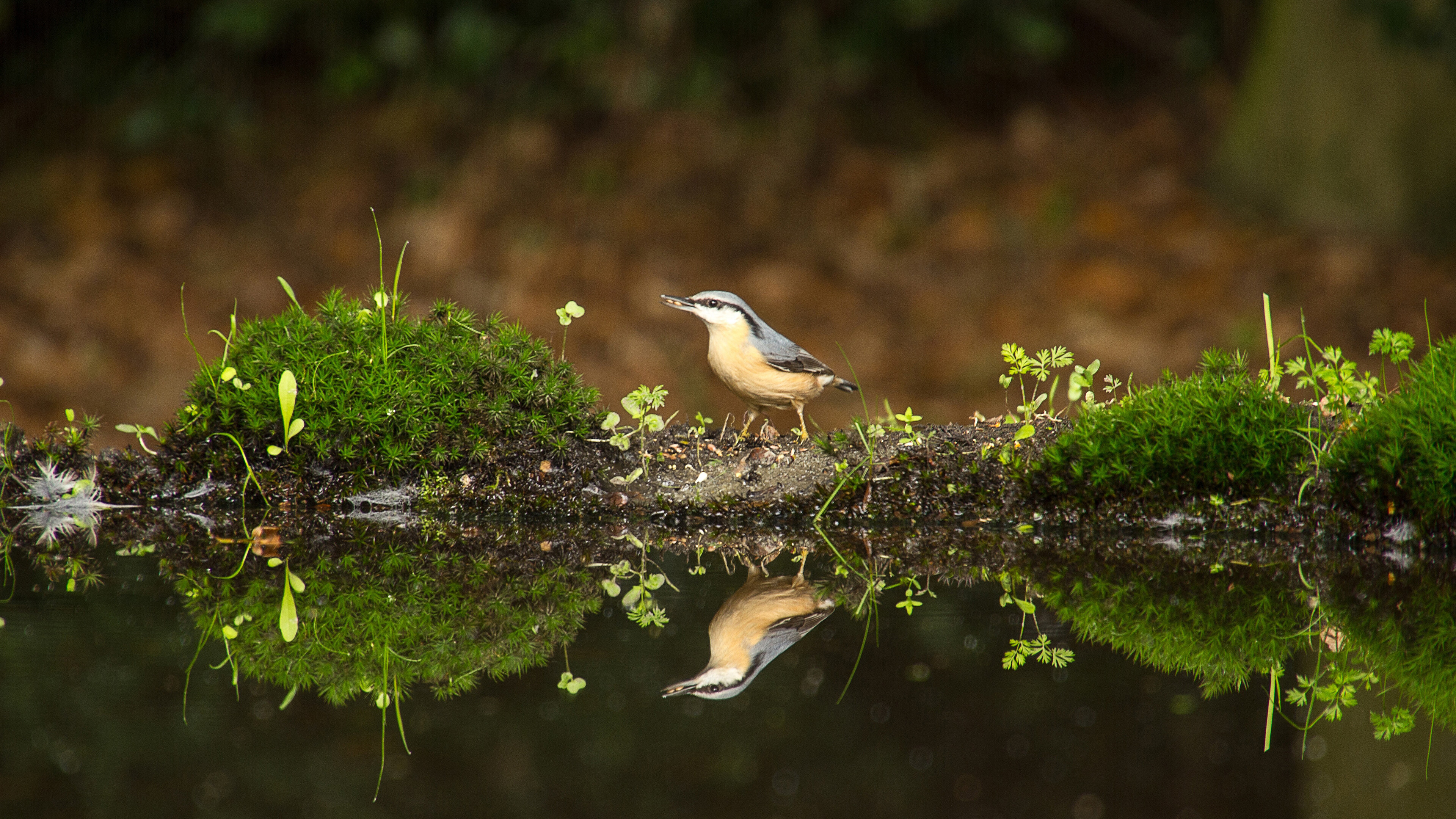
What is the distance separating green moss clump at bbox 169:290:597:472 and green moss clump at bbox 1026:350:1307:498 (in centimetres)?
136

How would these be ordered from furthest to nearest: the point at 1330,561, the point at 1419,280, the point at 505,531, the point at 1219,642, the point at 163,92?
1. the point at 163,92
2. the point at 1419,280
3. the point at 505,531
4. the point at 1330,561
5. the point at 1219,642

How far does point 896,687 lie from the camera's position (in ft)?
6.73

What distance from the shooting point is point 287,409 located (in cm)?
322

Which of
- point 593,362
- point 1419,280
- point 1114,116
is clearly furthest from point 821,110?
point 1419,280

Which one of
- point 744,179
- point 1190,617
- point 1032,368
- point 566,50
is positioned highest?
point 566,50

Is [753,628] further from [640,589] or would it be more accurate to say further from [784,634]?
[640,589]

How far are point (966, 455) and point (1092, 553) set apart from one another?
560 millimetres

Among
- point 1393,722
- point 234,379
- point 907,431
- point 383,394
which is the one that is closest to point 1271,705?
point 1393,722

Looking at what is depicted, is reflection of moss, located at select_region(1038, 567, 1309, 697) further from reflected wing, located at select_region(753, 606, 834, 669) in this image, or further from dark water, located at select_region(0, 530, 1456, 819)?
reflected wing, located at select_region(753, 606, 834, 669)

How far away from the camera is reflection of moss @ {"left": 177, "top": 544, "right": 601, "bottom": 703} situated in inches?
85.0

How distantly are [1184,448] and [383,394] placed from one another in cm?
213

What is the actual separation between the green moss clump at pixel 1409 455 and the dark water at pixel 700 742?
1090mm

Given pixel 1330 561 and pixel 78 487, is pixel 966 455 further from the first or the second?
pixel 78 487

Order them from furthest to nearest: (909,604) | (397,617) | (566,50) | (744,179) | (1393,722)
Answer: (744,179)
(566,50)
(909,604)
(397,617)
(1393,722)
